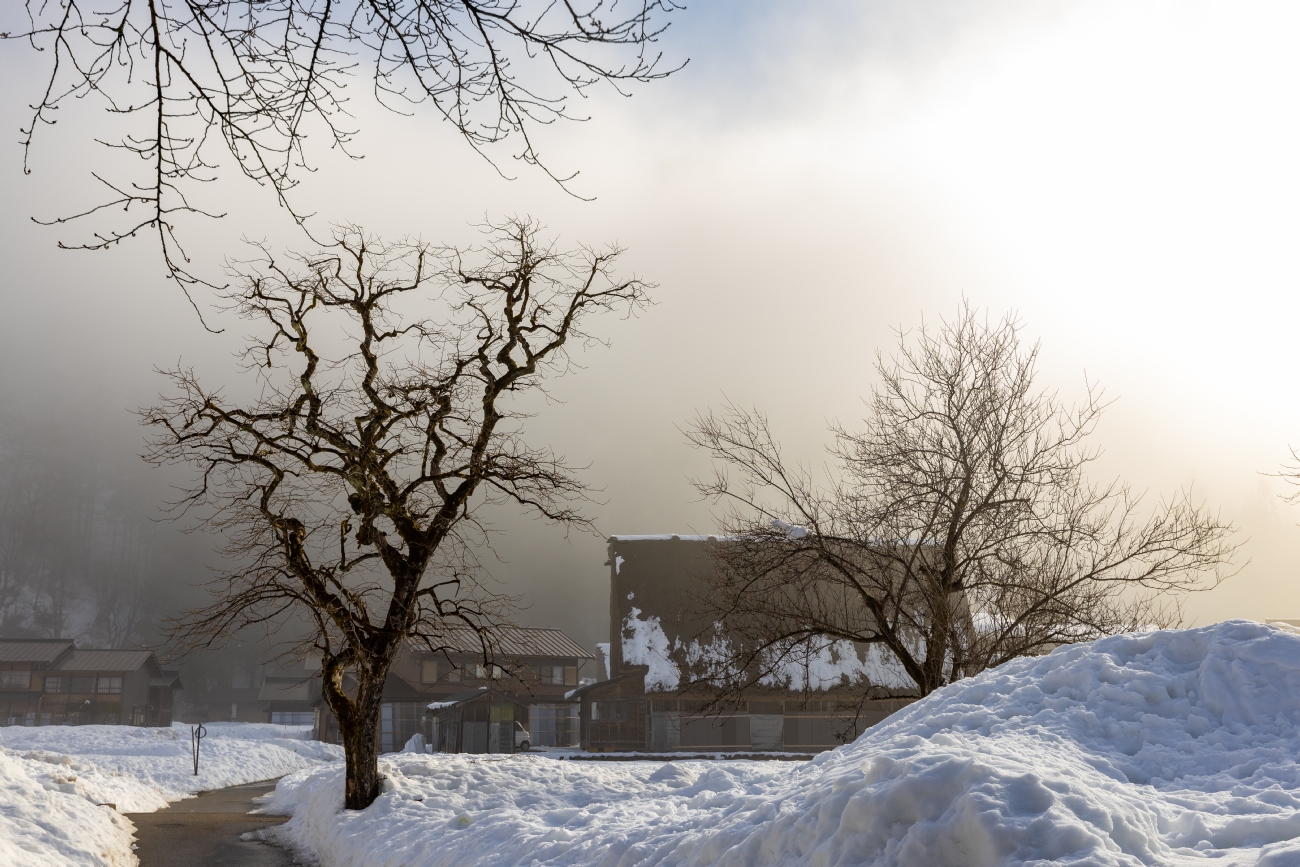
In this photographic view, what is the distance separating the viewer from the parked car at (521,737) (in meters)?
38.1

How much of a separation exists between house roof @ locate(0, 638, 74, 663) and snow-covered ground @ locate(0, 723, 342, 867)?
708 inches

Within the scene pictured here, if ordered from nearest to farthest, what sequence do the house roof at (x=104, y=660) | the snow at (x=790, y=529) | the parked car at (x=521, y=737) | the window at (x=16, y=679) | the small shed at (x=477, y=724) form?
the snow at (x=790, y=529)
the small shed at (x=477, y=724)
the parked car at (x=521, y=737)
the window at (x=16, y=679)
the house roof at (x=104, y=660)

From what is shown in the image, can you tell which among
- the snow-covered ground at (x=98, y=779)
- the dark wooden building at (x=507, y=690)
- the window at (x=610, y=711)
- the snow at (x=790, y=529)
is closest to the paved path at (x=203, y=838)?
the snow-covered ground at (x=98, y=779)

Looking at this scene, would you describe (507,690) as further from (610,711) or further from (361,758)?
(361,758)

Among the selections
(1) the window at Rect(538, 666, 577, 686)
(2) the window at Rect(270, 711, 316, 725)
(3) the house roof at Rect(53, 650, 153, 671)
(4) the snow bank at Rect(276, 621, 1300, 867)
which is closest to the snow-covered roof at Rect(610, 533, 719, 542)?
(1) the window at Rect(538, 666, 577, 686)

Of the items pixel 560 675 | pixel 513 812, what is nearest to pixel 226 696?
pixel 560 675

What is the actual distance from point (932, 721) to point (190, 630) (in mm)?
11052

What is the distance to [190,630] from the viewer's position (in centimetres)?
1247

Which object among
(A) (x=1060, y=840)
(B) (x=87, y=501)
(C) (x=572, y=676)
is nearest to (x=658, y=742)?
(C) (x=572, y=676)

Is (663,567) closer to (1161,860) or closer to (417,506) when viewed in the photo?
(417,506)

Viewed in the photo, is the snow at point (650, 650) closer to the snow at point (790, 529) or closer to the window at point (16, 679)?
the snow at point (790, 529)

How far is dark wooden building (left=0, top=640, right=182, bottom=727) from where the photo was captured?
60000mm

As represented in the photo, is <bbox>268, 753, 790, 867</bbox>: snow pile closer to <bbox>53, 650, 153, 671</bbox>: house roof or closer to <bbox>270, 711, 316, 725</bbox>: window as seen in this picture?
<bbox>53, 650, 153, 671</bbox>: house roof

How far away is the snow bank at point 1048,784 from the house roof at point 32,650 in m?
67.8
